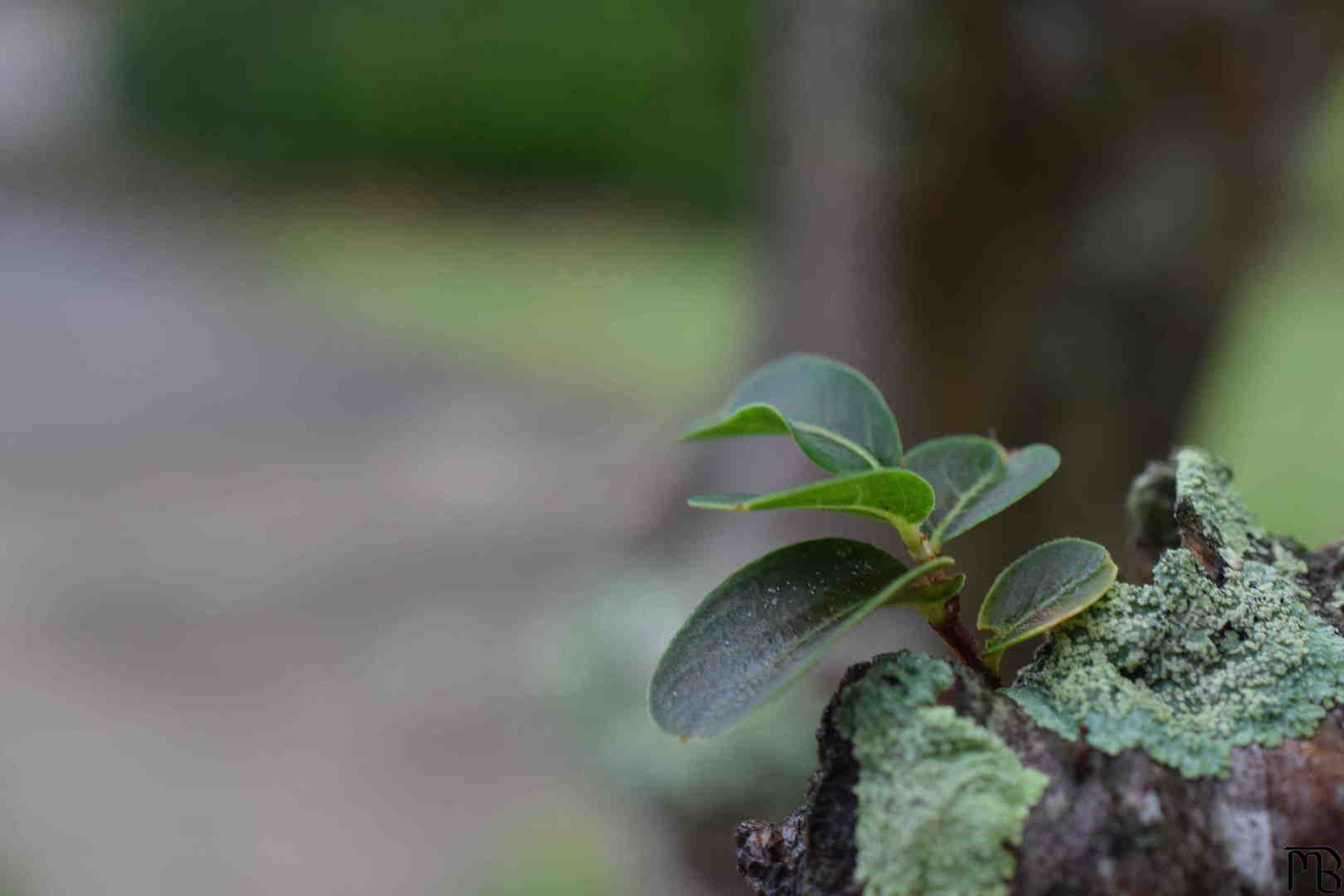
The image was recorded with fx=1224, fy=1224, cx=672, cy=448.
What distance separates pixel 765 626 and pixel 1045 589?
10cm

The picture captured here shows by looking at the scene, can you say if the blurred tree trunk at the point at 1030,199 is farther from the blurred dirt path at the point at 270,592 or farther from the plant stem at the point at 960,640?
the plant stem at the point at 960,640

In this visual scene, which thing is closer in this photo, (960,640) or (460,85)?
(960,640)

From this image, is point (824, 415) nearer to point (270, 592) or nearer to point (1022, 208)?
point (1022, 208)

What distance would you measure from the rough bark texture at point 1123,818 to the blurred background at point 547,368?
3.02 feet

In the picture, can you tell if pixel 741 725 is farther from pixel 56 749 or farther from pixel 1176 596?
pixel 56 749

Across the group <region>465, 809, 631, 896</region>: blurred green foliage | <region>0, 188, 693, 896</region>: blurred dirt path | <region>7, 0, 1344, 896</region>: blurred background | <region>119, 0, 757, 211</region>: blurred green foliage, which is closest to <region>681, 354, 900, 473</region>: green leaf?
<region>7, 0, 1344, 896</region>: blurred background

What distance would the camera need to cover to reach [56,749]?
2301 millimetres

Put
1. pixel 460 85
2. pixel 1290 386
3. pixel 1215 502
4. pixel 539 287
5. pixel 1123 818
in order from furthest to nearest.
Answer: pixel 460 85, pixel 539 287, pixel 1290 386, pixel 1215 502, pixel 1123 818

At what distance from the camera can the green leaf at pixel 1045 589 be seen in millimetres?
394

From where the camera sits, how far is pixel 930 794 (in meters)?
0.34

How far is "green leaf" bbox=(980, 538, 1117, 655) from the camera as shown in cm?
39

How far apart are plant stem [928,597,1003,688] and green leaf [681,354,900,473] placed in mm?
61

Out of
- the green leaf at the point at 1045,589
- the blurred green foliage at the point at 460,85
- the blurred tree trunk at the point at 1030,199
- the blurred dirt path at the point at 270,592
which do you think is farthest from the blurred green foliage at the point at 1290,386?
the blurred green foliage at the point at 460,85

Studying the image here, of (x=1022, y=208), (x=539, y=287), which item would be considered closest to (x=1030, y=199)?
(x=1022, y=208)
